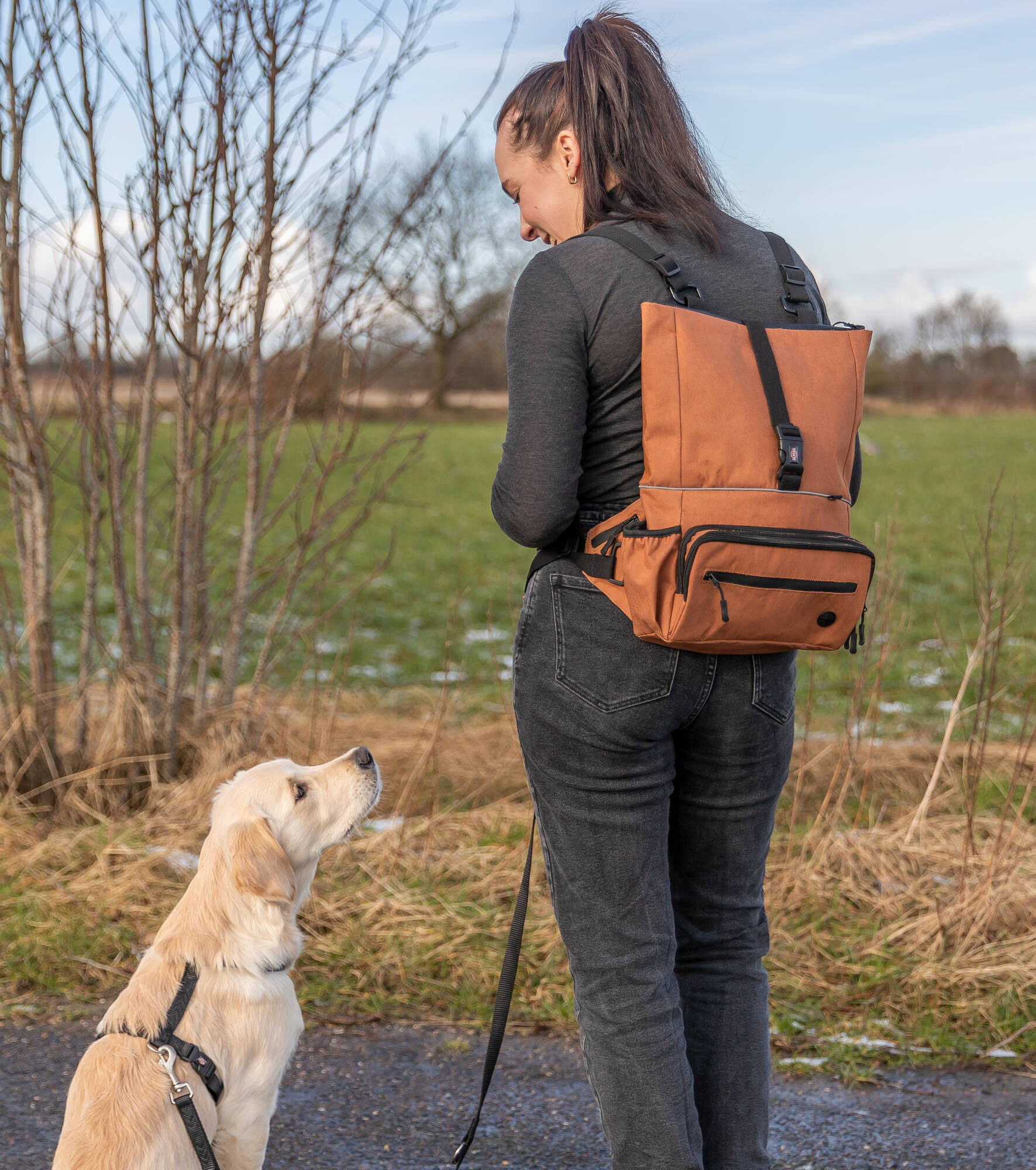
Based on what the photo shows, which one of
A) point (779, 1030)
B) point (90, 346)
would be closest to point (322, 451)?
point (90, 346)

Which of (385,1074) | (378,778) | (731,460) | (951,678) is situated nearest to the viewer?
(731,460)

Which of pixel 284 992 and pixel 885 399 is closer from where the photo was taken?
pixel 284 992

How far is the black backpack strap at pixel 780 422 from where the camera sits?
5.74ft

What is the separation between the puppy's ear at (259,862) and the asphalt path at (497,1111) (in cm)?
89

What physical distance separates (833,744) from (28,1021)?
3.36 metres

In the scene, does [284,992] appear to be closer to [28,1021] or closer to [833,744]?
[28,1021]

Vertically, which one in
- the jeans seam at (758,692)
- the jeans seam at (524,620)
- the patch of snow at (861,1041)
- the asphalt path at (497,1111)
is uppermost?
the jeans seam at (524,620)

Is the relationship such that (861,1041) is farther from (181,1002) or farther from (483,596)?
(483,596)

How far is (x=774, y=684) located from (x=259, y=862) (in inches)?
42.1

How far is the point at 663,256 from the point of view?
1787mm

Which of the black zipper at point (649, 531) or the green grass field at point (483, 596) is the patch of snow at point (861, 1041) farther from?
the black zipper at point (649, 531)

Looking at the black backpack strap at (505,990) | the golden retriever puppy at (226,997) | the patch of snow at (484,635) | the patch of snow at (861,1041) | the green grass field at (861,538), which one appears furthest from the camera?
the patch of snow at (484,635)

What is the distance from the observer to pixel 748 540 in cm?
172

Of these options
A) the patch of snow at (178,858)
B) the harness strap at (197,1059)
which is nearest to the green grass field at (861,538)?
the patch of snow at (178,858)
